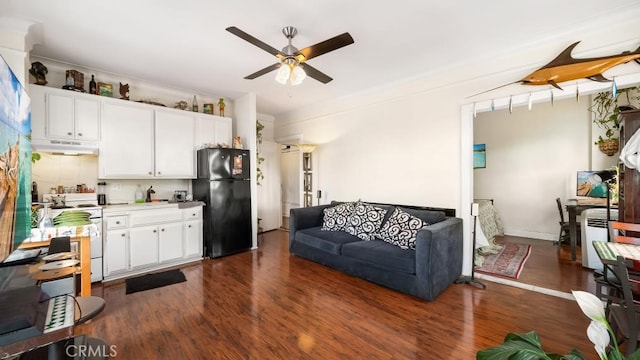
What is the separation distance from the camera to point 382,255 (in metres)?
2.95

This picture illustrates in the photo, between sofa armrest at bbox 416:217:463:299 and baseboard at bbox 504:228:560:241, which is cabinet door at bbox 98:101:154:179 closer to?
sofa armrest at bbox 416:217:463:299

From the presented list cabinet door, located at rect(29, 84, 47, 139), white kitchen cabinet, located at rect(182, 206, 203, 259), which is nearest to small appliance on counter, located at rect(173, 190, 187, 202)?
white kitchen cabinet, located at rect(182, 206, 203, 259)

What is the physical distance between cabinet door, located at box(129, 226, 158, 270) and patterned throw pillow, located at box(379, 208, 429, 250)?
122 inches

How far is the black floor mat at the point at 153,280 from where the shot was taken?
9.96ft

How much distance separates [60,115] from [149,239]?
6.01 feet

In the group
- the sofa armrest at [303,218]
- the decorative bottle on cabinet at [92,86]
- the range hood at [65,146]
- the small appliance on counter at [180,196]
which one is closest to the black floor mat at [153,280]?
the small appliance on counter at [180,196]


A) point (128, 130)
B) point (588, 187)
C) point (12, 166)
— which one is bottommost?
point (588, 187)

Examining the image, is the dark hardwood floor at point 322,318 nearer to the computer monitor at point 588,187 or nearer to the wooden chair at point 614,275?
the wooden chair at point 614,275

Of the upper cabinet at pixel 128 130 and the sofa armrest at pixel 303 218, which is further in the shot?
the sofa armrest at pixel 303 218

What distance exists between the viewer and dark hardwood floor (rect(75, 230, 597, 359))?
6.40ft

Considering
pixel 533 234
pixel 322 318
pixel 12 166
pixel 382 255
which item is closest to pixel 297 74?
pixel 12 166

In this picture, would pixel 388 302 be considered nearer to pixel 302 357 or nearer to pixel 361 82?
pixel 302 357

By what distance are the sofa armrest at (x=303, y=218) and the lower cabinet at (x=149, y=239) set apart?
1425mm

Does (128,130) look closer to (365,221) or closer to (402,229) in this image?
(365,221)
